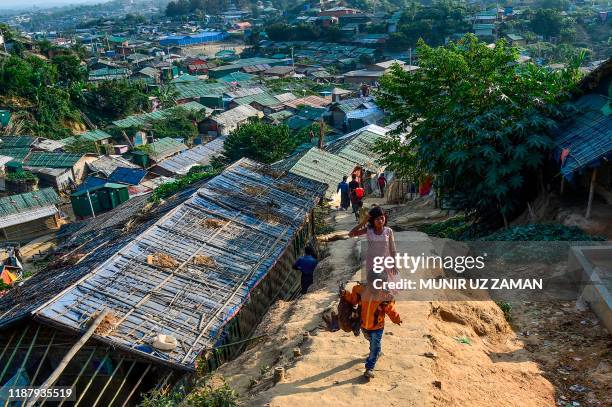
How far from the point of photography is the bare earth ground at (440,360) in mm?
5660

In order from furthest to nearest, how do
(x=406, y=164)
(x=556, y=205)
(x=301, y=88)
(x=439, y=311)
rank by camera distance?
(x=301, y=88)
(x=406, y=164)
(x=556, y=205)
(x=439, y=311)

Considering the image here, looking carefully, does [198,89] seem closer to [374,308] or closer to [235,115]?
[235,115]

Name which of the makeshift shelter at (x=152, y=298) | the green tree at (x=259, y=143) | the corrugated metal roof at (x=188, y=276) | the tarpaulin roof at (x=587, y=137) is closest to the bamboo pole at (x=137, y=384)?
the makeshift shelter at (x=152, y=298)

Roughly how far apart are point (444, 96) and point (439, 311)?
6.52m

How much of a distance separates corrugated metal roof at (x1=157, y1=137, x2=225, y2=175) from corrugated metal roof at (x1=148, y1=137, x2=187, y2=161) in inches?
61.4

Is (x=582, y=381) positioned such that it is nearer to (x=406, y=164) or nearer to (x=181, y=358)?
(x=181, y=358)

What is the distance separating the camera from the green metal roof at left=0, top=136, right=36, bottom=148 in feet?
124

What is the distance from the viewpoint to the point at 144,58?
265 feet

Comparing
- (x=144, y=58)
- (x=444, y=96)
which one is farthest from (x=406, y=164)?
(x=144, y=58)

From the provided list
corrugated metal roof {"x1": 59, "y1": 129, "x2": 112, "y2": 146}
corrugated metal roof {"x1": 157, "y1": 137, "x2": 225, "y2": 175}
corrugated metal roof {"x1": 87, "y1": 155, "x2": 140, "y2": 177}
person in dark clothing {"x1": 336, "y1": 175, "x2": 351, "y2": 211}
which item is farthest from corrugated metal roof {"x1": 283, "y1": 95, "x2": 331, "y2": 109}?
person in dark clothing {"x1": 336, "y1": 175, "x2": 351, "y2": 211}

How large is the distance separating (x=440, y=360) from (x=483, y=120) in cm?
656

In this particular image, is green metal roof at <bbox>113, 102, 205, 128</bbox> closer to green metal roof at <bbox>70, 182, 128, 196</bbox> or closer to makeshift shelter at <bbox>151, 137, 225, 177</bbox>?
makeshift shelter at <bbox>151, 137, 225, 177</bbox>

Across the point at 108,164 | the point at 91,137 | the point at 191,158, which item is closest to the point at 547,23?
the point at 191,158

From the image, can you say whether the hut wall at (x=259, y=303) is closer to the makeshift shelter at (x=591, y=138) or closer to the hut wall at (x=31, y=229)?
the makeshift shelter at (x=591, y=138)
